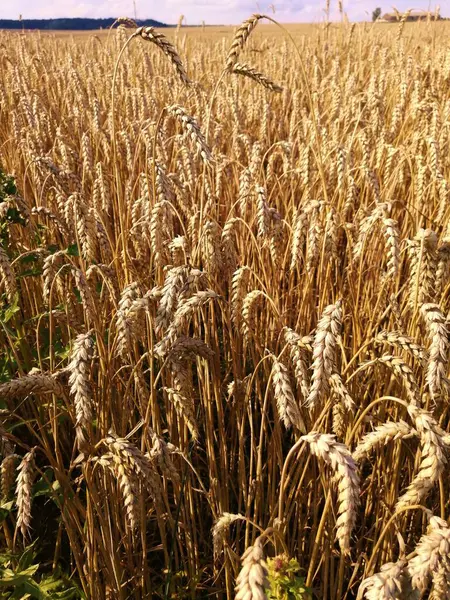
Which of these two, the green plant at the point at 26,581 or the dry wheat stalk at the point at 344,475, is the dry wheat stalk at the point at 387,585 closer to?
the dry wheat stalk at the point at 344,475

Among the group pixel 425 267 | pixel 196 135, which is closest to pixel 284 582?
pixel 425 267

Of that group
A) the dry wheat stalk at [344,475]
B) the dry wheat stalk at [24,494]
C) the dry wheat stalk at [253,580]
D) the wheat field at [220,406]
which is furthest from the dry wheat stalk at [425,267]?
the dry wheat stalk at [24,494]

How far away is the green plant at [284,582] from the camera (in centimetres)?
100

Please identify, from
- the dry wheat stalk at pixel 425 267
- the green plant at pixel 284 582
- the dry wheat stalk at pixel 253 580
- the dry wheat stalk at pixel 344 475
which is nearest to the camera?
the dry wheat stalk at pixel 253 580

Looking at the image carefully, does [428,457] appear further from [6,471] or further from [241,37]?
[241,37]

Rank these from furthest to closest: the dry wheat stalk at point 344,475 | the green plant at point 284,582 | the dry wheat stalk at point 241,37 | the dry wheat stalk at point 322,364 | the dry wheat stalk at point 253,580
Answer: the dry wheat stalk at point 241,37 → the green plant at point 284,582 → the dry wheat stalk at point 322,364 → the dry wheat stalk at point 344,475 → the dry wheat stalk at point 253,580

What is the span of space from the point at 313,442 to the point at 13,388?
0.52 meters

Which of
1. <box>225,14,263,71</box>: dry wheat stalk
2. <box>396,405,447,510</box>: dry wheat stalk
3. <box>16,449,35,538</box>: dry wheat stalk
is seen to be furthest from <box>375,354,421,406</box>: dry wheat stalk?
<box>225,14,263,71</box>: dry wheat stalk

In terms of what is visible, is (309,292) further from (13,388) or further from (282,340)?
(13,388)

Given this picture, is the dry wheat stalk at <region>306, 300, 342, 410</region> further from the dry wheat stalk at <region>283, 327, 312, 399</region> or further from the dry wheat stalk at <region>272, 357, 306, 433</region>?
the dry wheat stalk at <region>283, 327, 312, 399</region>

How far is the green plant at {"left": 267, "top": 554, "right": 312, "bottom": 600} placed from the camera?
1.00 m

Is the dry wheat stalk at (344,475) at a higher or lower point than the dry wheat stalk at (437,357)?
lower

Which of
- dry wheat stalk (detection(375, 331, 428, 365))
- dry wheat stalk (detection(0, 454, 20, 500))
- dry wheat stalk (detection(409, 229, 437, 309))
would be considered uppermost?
dry wheat stalk (detection(409, 229, 437, 309))

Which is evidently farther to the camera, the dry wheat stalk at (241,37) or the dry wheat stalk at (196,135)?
the dry wheat stalk at (241,37)
